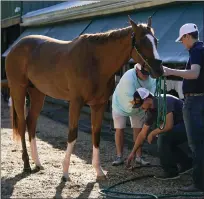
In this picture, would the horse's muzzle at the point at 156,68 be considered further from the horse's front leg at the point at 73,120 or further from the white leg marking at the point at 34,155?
the white leg marking at the point at 34,155

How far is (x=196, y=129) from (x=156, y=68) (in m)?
0.75


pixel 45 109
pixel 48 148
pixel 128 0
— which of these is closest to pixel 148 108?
pixel 48 148

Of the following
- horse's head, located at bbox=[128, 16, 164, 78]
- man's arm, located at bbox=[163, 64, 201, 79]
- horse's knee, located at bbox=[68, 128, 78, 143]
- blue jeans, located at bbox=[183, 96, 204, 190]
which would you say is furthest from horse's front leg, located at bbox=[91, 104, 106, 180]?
man's arm, located at bbox=[163, 64, 201, 79]

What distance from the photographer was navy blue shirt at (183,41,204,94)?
4402mm

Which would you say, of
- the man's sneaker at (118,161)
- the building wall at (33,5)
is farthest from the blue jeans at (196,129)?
the building wall at (33,5)

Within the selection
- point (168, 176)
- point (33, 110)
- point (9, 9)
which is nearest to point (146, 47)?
point (168, 176)

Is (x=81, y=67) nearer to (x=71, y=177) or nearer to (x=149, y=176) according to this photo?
(x=71, y=177)

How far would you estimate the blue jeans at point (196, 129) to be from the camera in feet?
14.8

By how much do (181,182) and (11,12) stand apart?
51.9ft

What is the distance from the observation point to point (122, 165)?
5949 mm

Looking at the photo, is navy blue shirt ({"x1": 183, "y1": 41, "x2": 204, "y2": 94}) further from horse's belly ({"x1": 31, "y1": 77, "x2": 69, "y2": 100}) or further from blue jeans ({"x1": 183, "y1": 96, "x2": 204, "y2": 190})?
horse's belly ({"x1": 31, "y1": 77, "x2": 69, "y2": 100})

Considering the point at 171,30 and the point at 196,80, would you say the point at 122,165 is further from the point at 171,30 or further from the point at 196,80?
the point at 171,30

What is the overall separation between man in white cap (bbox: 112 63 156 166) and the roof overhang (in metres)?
2.48

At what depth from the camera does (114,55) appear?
5.04 metres
